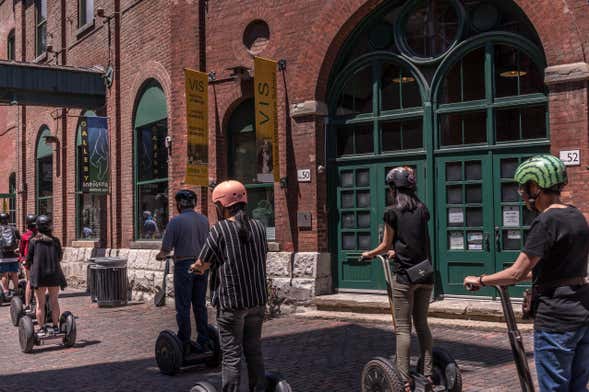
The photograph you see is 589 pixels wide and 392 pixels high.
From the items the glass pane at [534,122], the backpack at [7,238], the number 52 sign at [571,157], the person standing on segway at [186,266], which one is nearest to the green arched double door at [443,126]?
the glass pane at [534,122]

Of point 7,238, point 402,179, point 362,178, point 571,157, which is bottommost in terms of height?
point 7,238

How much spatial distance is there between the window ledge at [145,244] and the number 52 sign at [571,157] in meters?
8.30

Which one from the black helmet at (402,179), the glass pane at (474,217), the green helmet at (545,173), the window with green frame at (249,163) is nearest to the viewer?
the green helmet at (545,173)

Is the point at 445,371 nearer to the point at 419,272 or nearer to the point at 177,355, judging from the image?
the point at 419,272

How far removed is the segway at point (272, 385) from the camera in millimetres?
5152

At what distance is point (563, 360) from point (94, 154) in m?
14.0

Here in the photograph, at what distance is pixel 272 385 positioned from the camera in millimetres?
5234

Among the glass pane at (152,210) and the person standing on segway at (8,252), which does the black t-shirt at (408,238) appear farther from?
the person standing on segway at (8,252)

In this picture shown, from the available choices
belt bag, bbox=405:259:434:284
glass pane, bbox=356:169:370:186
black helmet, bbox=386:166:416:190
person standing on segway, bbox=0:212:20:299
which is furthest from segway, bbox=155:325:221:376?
person standing on segway, bbox=0:212:20:299

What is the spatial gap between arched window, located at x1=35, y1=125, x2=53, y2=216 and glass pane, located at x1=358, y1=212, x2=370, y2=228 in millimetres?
11587

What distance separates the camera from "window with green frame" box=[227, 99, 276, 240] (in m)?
12.5

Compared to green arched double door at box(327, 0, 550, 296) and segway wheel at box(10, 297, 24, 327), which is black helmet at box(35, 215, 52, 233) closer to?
segway wheel at box(10, 297, 24, 327)

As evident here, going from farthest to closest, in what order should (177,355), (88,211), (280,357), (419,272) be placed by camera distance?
(88,211), (280,357), (177,355), (419,272)

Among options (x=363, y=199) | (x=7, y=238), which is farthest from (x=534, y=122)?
(x=7, y=238)
